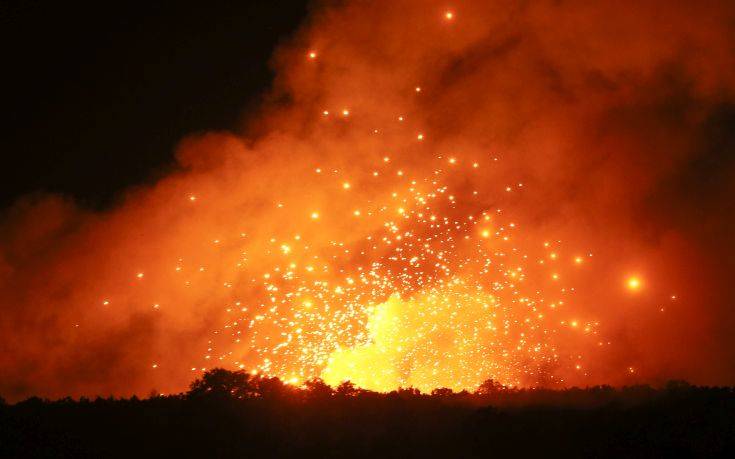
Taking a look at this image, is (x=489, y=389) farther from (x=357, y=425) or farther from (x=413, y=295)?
(x=413, y=295)

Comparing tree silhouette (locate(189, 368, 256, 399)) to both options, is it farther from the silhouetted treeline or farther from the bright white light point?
the bright white light point

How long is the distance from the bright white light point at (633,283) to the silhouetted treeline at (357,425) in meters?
9.88

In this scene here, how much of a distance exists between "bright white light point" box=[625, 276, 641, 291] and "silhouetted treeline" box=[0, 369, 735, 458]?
389 inches

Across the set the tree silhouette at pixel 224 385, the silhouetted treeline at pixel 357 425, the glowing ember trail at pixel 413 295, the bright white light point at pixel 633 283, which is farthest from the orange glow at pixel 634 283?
the tree silhouette at pixel 224 385

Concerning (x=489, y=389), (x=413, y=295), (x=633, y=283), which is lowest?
(x=489, y=389)

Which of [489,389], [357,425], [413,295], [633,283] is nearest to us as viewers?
[357,425]

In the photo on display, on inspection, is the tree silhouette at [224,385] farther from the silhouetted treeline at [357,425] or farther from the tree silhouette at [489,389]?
the tree silhouette at [489,389]

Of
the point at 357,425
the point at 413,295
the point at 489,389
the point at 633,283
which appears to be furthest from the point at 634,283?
the point at 357,425

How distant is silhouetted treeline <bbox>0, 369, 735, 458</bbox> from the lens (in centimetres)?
595

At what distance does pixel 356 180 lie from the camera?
15680 millimetres

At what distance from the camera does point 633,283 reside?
55.3 ft

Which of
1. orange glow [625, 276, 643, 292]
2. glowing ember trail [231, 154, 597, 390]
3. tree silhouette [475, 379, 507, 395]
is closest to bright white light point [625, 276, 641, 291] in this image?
orange glow [625, 276, 643, 292]

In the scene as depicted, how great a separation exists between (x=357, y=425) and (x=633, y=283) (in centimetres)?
1313

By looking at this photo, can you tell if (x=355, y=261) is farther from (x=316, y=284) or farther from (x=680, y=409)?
(x=680, y=409)
